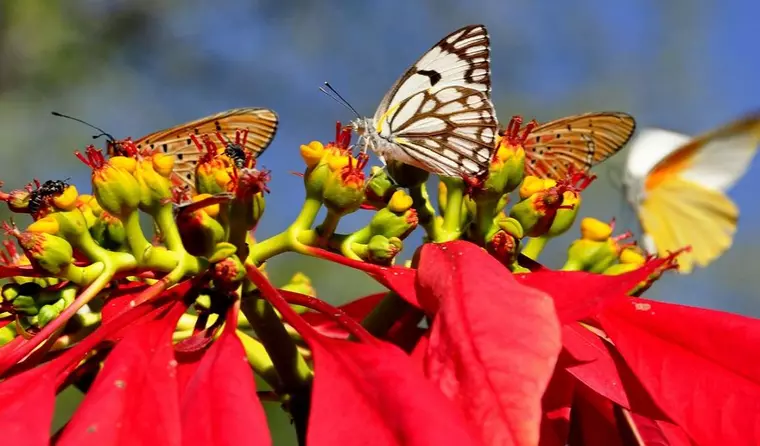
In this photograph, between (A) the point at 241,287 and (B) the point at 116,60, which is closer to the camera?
(A) the point at 241,287

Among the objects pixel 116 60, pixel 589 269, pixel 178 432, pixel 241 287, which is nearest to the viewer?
pixel 178 432

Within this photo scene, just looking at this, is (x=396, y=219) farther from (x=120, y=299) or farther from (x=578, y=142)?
(x=578, y=142)

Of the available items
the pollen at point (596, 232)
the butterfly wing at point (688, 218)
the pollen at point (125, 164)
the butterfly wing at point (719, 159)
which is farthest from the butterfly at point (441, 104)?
the butterfly wing at point (719, 159)

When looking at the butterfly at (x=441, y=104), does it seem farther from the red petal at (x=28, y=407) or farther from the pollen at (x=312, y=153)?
the red petal at (x=28, y=407)

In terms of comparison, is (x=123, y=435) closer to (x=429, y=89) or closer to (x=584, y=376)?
(x=584, y=376)

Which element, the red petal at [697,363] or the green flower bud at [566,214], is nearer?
the red petal at [697,363]

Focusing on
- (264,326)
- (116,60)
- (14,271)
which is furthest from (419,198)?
(116,60)
